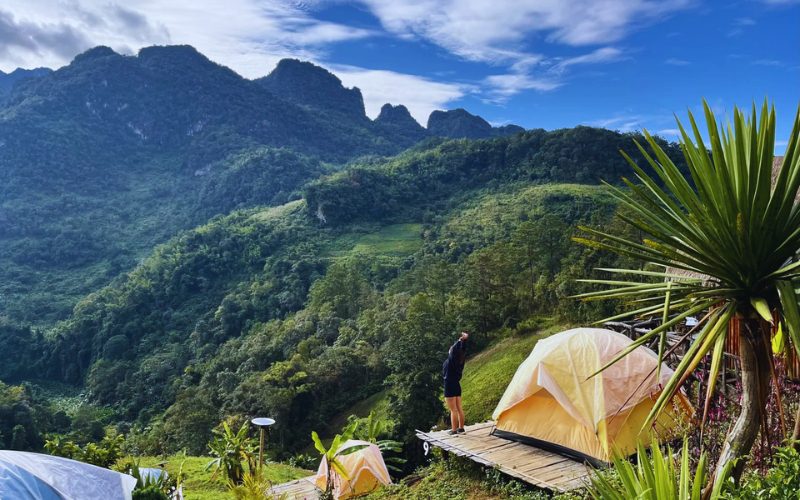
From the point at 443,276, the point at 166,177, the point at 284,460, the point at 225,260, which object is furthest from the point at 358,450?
the point at 166,177

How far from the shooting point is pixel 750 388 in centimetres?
323

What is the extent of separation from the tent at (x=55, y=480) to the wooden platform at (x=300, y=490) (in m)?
2.93

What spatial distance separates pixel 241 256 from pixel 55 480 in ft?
185

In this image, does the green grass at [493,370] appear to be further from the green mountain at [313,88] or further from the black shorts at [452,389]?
the green mountain at [313,88]

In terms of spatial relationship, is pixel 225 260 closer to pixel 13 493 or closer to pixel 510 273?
pixel 510 273

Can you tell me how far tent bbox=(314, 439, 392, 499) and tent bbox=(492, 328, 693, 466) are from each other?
2.54m

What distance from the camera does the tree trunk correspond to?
125 inches

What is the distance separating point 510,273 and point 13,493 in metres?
24.3

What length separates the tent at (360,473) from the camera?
9.33 metres

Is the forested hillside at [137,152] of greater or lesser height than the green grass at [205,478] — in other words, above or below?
above

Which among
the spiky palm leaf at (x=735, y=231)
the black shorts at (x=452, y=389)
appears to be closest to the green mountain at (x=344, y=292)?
the black shorts at (x=452, y=389)

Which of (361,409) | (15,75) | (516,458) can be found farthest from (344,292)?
(15,75)

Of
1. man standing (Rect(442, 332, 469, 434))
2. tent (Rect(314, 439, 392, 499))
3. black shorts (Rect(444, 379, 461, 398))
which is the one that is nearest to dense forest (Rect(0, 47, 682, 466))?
tent (Rect(314, 439, 392, 499))

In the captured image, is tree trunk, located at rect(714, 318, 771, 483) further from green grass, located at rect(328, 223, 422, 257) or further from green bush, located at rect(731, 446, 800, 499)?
green grass, located at rect(328, 223, 422, 257)
